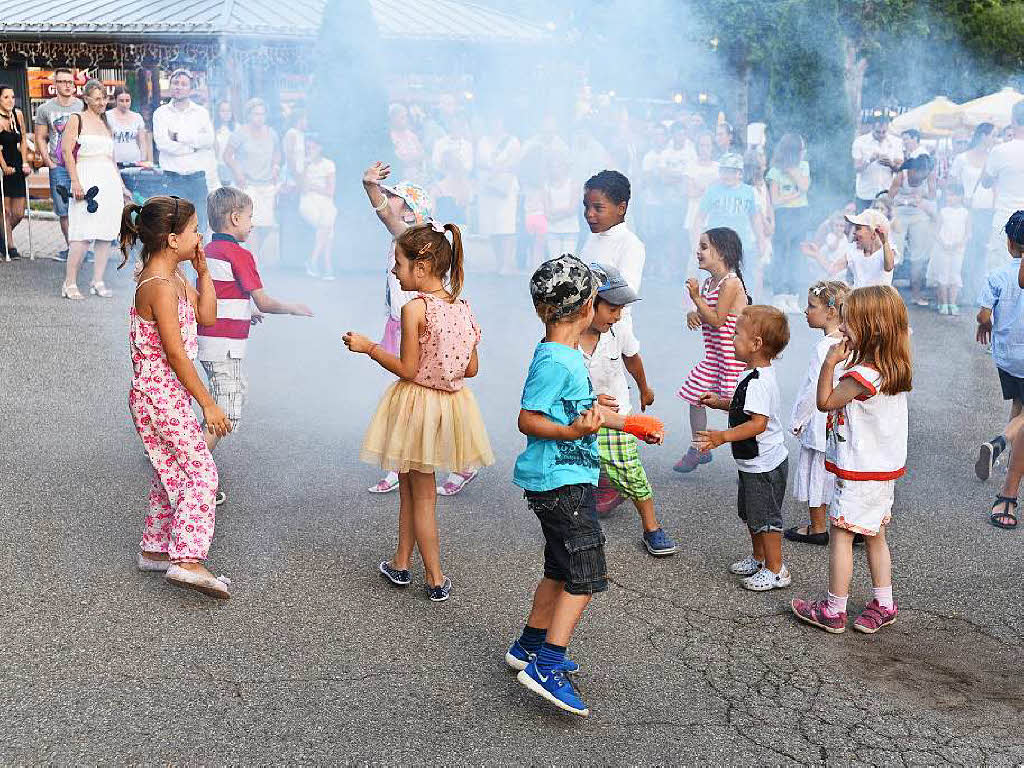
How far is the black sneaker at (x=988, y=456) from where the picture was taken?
17.6ft

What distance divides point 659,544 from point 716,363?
1.08m

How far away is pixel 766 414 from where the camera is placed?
3928 mm

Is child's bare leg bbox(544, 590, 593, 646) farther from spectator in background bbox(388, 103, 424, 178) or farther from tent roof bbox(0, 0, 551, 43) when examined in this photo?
tent roof bbox(0, 0, 551, 43)

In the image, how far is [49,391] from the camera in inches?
255

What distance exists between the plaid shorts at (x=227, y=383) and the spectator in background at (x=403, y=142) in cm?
630

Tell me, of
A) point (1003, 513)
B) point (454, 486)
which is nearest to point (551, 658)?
point (454, 486)

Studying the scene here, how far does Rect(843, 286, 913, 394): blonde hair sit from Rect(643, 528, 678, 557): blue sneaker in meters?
1.12

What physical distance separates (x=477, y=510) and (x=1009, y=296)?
270 centimetres

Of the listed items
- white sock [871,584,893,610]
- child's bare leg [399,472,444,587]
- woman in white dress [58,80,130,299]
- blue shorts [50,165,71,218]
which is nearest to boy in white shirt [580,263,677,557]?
child's bare leg [399,472,444,587]

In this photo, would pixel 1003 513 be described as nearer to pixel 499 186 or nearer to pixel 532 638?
pixel 532 638

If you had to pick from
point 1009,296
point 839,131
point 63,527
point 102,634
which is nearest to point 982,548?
point 1009,296

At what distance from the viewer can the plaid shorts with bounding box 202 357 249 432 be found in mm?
4746

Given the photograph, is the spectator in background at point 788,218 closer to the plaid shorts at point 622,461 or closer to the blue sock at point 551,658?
the plaid shorts at point 622,461

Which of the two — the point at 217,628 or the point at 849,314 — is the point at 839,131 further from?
the point at 217,628
